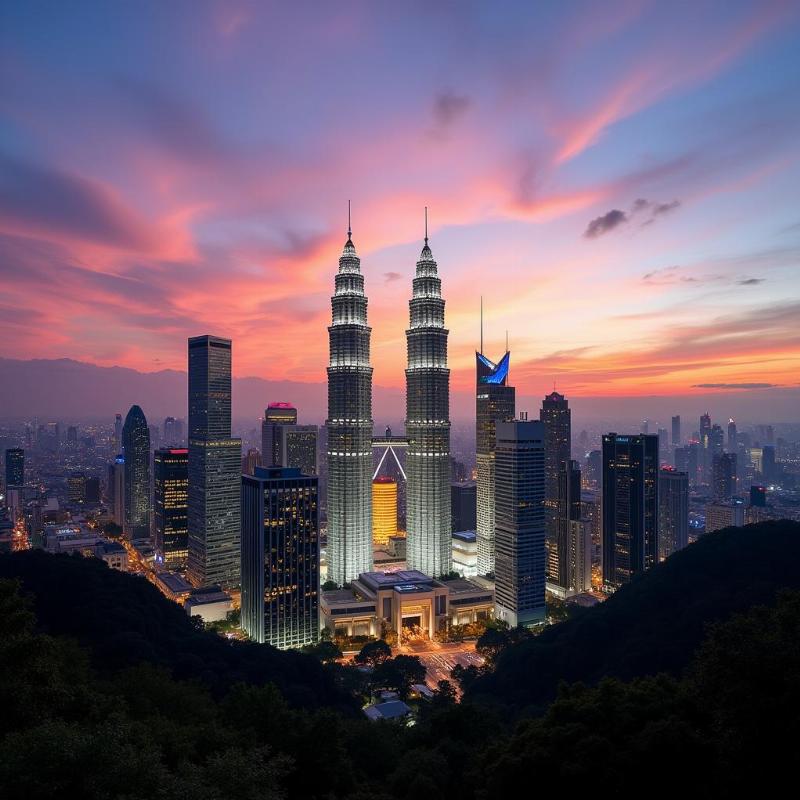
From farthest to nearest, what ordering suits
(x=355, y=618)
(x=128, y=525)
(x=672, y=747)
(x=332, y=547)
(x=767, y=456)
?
1. (x=767, y=456)
2. (x=128, y=525)
3. (x=332, y=547)
4. (x=355, y=618)
5. (x=672, y=747)

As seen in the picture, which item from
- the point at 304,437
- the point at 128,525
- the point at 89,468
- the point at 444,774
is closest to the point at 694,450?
the point at 304,437

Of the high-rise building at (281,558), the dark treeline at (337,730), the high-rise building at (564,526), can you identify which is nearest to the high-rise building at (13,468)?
the high-rise building at (281,558)

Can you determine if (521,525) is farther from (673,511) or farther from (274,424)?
(274,424)

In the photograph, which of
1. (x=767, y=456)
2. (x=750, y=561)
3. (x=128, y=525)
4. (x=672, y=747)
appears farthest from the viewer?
(x=767, y=456)

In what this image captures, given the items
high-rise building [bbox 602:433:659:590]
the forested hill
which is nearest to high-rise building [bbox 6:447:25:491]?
the forested hill

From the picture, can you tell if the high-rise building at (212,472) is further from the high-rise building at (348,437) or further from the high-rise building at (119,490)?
the high-rise building at (119,490)

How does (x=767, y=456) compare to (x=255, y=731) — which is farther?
(x=767, y=456)

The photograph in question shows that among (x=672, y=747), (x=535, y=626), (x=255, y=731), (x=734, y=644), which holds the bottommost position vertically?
(x=535, y=626)

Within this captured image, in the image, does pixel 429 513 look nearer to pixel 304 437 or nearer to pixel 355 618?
pixel 355 618
